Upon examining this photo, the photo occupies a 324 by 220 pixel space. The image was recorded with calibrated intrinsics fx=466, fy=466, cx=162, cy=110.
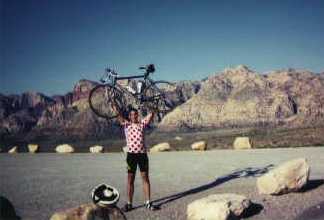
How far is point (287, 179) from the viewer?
35.0 ft

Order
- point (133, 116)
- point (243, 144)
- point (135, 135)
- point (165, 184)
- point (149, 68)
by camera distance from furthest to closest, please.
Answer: point (243, 144) → point (165, 184) → point (149, 68) → point (133, 116) → point (135, 135)

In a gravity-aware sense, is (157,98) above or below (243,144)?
above

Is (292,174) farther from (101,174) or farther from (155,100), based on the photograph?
(101,174)

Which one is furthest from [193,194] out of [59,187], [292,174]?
[59,187]

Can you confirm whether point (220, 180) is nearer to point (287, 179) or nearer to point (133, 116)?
point (287, 179)

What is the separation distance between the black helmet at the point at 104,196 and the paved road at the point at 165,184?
4.48ft

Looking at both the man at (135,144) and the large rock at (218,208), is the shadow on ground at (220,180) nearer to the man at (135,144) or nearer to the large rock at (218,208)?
the man at (135,144)

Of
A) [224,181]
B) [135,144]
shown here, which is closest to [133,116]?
[135,144]

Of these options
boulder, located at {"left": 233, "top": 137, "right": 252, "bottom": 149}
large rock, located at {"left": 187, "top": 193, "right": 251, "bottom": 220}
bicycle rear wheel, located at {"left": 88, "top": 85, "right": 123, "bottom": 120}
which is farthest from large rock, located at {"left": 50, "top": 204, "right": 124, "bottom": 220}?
boulder, located at {"left": 233, "top": 137, "right": 252, "bottom": 149}

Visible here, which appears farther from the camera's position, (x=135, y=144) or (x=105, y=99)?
(x=105, y=99)

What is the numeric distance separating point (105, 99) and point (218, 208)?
16.3ft

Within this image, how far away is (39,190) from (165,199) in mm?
4031

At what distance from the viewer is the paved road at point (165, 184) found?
32.4 ft

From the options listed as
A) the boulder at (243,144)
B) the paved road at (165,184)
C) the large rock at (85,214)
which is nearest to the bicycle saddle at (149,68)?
the paved road at (165,184)
